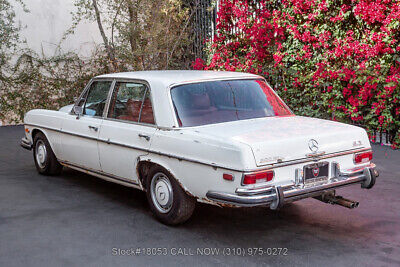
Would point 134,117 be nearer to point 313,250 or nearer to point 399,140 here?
point 313,250

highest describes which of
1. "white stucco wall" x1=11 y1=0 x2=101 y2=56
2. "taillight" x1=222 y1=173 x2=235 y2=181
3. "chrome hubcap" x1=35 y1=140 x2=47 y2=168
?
"white stucco wall" x1=11 y1=0 x2=101 y2=56

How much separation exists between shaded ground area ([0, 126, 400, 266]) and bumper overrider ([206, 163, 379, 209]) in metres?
0.46

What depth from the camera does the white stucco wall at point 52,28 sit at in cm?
1477

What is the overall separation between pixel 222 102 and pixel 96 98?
184 cm

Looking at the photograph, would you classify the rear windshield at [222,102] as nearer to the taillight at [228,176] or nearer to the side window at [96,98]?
the taillight at [228,176]

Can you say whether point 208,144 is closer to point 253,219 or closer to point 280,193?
point 280,193

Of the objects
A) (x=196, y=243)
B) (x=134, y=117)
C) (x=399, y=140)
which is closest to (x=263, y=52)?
(x=399, y=140)

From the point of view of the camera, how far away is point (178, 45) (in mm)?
15016

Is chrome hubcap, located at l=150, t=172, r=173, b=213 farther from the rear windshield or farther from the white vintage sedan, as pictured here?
the rear windshield

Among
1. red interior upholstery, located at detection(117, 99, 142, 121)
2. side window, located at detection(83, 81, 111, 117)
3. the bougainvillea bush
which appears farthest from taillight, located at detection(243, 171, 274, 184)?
the bougainvillea bush

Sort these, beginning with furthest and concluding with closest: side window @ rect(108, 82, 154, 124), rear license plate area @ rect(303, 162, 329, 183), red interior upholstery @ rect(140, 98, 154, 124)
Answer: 1. side window @ rect(108, 82, 154, 124)
2. red interior upholstery @ rect(140, 98, 154, 124)
3. rear license plate area @ rect(303, 162, 329, 183)

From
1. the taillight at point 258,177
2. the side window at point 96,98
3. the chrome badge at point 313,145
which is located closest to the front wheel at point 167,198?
the taillight at point 258,177

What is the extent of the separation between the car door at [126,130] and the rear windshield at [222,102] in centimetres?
38

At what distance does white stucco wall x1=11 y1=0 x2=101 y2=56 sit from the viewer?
14.8 m
